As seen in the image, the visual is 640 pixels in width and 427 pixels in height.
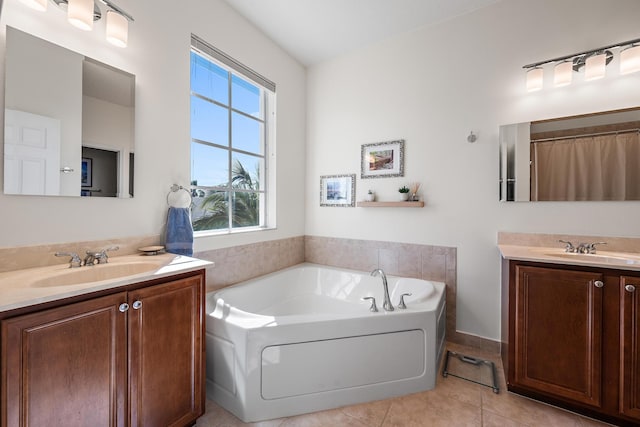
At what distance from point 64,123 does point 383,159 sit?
2.39 metres

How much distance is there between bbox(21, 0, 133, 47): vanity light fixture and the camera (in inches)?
52.7

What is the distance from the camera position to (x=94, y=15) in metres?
1.46

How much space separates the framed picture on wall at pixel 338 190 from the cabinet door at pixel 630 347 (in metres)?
2.01

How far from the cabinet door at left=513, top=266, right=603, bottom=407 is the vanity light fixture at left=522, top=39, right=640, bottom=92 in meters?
1.42

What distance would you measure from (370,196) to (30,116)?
2.42 meters

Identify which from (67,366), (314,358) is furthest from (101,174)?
(314,358)

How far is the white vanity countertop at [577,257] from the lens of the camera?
1459 mm

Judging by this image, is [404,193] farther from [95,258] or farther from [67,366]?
[67,366]

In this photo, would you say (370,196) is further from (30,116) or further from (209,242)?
(30,116)

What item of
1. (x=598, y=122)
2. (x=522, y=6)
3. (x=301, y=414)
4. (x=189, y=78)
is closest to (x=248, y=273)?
(x=301, y=414)

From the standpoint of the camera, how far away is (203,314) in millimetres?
1485

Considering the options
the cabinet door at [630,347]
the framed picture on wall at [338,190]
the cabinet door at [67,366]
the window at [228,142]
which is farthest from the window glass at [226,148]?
the cabinet door at [630,347]

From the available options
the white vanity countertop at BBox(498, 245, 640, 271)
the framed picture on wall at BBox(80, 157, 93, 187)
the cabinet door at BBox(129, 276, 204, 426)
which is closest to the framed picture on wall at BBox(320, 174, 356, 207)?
the white vanity countertop at BBox(498, 245, 640, 271)

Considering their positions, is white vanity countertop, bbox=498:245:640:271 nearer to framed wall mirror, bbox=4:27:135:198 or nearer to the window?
the window
